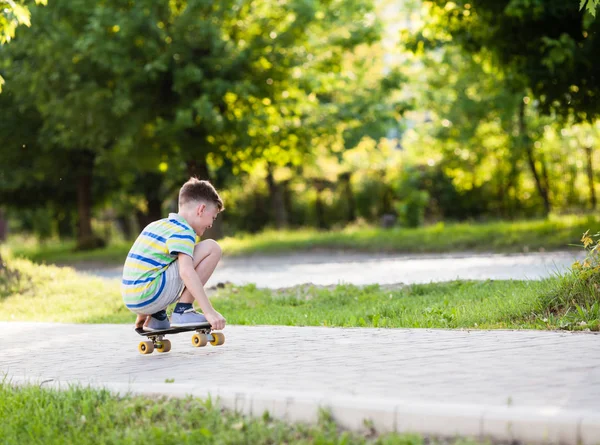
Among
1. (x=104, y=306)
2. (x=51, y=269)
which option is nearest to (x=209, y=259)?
(x=104, y=306)

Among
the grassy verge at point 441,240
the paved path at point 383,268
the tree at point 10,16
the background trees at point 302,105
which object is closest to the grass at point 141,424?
the tree at point 10,16

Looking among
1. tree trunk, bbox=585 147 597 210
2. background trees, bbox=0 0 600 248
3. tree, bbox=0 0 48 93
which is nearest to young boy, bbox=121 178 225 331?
tree, bbox=0 0 48 93

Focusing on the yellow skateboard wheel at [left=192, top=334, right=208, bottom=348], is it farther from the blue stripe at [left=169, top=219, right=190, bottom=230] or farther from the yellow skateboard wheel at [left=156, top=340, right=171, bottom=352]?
the blue stripe at [left=169, top=219, right=190, bottom=230]

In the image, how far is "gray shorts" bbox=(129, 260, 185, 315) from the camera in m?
6.75

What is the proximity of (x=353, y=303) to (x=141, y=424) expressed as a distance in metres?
5.82

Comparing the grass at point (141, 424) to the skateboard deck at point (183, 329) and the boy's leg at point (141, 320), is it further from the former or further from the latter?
the boy's leg at point (141, 320)

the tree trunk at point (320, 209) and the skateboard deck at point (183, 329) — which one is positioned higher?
the tree trunk at point (320, 209)

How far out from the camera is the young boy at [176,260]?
21.9 feet

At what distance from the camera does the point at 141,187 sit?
31500 mm

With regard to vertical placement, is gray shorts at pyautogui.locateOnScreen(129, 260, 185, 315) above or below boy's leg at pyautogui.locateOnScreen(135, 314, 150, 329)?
above

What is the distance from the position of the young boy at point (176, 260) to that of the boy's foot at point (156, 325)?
0.14 metres

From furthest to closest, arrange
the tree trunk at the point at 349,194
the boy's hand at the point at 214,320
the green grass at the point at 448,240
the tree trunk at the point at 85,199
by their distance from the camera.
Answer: the tree trunk at the point at 349,194, the tree trunk at the point at 85,199, the green grass at the point at 448,240, the boy's hand at the point at 214,320

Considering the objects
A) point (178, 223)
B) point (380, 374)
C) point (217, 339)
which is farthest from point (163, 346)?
point (380, 374)

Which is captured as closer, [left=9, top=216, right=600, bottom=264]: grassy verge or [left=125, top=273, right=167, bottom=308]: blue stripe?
[left=125, top=273, right=167, bottom=308]: blue stripe
